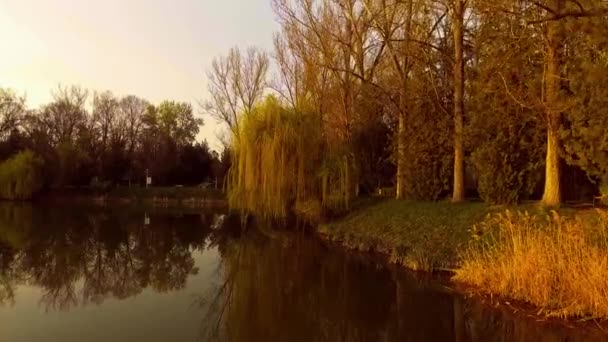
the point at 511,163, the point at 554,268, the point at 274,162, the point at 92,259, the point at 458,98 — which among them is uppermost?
the point at 458,98

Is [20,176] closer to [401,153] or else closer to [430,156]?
[401,153]

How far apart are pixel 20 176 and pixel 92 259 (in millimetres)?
33128

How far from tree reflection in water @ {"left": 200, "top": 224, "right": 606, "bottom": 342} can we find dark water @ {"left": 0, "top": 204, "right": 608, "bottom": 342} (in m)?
0.02

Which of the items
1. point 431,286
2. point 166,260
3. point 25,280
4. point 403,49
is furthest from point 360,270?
point 403,49

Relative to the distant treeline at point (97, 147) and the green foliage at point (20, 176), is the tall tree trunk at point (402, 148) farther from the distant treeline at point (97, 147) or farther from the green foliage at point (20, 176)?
the green foliage at point (20, 176)

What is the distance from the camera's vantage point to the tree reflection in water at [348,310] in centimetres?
707

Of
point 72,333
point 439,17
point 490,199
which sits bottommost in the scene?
point 72,333

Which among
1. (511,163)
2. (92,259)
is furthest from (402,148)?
(92,259)

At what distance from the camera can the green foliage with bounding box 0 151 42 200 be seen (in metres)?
42.6

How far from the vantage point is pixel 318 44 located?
2583cm

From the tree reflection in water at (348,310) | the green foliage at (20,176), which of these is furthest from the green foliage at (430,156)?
the green foliage at (20,176)

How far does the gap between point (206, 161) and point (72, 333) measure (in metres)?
47.8

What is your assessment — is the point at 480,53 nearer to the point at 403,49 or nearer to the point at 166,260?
the point at 403,49

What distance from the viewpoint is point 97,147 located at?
54.7 m
